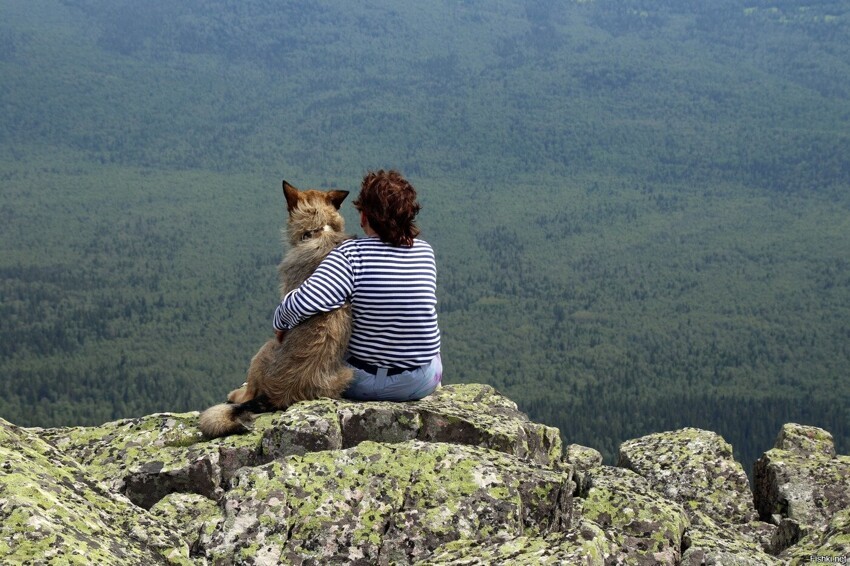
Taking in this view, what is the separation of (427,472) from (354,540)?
104cm

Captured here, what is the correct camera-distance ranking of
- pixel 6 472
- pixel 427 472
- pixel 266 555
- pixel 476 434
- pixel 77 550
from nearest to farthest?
1. pixel 77 550
2. pixel 6 472
3. pixel 266 555
4. pixel 427 472
5. pixel 476 434

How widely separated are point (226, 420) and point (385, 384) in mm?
1841

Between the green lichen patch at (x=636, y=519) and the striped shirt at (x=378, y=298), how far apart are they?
8.83 feet

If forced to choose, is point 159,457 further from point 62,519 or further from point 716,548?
point 716,548

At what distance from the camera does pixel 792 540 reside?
37.8 feet

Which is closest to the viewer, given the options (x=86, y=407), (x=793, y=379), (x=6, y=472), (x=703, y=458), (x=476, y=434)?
(x=6, y=472)

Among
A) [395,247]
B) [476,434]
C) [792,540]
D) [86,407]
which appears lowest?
[86,407]

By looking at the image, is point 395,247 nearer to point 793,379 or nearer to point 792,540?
point 792,540

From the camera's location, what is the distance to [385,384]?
39.4ft

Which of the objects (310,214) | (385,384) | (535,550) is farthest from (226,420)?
(535,550)

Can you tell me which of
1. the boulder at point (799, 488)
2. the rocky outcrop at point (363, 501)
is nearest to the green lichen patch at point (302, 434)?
the rocky outcrop at point (363, 501)

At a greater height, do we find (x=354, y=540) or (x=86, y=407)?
(x=354, y=540)

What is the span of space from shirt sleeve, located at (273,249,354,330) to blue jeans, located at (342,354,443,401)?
964mm

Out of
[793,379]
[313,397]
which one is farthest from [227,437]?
[793,379]
